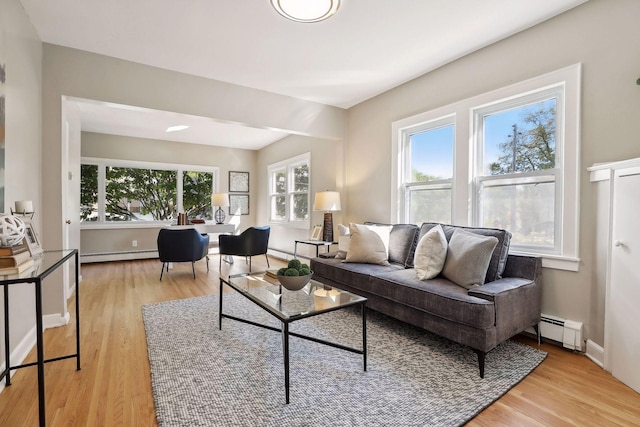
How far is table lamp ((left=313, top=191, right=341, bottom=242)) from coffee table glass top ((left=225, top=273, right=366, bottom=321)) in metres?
1.76

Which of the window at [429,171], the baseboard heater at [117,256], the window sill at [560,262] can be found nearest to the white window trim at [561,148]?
the window sill at [560,262]

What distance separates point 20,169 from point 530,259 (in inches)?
152

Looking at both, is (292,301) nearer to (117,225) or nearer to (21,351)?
(21,351)

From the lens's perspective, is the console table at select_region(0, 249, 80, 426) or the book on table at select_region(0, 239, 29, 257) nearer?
the console table at select_region(0, 249, 80, 426)

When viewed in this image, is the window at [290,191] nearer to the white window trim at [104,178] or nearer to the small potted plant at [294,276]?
the white window trim at [104,178]

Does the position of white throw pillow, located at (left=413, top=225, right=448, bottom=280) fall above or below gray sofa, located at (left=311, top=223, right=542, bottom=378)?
above

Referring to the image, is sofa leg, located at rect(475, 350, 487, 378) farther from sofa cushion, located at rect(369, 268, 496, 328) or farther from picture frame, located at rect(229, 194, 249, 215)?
picture frame, located at rect(229, 194, 249, 215)

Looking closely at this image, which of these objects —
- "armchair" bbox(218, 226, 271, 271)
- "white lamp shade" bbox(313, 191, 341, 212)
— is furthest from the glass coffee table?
"armchair" bbox(218, 226, 271, 271)

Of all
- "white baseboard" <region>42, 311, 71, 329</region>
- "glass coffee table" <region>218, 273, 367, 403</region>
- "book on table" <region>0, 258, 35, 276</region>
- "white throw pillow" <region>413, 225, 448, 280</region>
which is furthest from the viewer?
"white baseboard" <region>42, 311, 71, 329</region>

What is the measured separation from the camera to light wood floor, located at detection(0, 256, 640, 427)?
1545mm

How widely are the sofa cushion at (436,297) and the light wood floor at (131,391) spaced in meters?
0.45

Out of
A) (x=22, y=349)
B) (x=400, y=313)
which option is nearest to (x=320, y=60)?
(x=400, y=313)

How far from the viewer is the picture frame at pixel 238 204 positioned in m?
7.32

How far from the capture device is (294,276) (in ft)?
7.01
